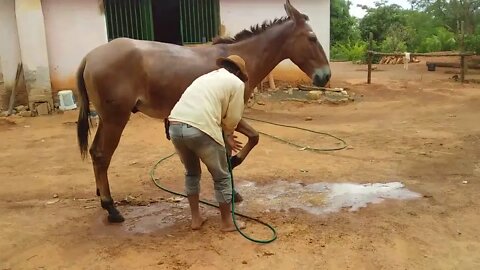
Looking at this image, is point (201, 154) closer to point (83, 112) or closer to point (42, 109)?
point (83, 112)

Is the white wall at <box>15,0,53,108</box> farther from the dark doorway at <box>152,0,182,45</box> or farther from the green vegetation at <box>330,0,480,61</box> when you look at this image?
the green vegetation at <box>330,0,480,61</box>

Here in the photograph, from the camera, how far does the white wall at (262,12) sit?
39.4 feet

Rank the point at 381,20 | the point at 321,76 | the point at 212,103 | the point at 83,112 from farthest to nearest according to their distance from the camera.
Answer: the point at 381,20 < the point at 321,76 < the point at 83,112 < the point at 212,103

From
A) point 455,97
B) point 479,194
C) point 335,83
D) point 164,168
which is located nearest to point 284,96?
point 335,83

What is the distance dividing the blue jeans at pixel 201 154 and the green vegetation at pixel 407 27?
1598 cm

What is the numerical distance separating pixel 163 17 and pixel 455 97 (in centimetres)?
885

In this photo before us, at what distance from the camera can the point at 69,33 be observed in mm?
10906

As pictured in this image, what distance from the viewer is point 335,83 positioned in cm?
1423

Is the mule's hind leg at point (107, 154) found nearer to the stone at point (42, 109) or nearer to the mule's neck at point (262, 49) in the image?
the mule's neck at point (262, 49)

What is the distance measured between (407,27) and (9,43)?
1852cm

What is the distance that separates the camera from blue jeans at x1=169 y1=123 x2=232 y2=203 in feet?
12.9

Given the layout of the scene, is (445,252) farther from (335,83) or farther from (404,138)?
(335,83)

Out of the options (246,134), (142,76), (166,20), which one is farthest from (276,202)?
(166,20)

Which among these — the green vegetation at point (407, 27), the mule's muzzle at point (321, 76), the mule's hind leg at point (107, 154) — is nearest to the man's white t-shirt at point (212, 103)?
the mule's hind leg at point (107, 154)
